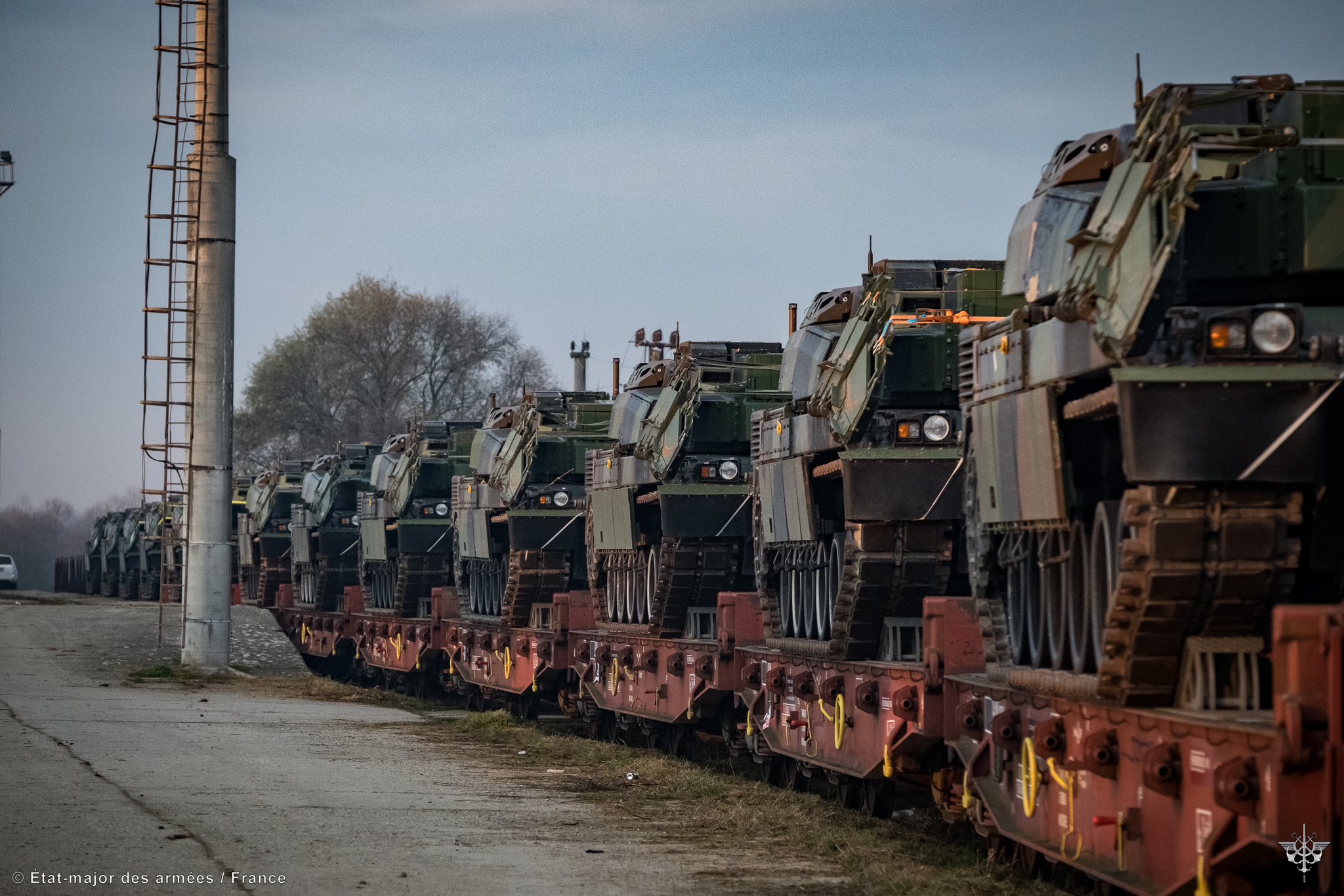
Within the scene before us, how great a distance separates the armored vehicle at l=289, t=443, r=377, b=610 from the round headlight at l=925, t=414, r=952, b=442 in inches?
996

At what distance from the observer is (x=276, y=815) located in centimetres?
1288

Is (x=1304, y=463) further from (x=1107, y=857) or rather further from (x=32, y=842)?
(x=32, y=842)

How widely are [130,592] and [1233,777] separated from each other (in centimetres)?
6175

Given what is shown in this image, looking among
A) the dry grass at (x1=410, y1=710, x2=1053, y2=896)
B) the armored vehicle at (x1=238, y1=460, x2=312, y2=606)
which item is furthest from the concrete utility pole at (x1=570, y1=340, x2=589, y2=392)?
the dry grass at (x1=410, y1=710, x2=1053, y2=896)

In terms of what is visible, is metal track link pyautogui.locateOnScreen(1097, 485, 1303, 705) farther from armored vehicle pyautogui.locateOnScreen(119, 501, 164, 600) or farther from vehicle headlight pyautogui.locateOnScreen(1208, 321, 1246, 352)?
armored vehicle pyautogui.locateOnScreen(119, 501, 164, 600)

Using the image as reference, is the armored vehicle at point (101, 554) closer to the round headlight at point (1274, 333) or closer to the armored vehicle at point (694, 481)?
the armored vehicle at point (694, 481)

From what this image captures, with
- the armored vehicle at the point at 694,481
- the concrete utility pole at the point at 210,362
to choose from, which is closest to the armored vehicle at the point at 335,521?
the concrete utility pole at the point at 210,362

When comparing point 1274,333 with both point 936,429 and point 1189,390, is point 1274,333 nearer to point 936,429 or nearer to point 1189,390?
point 1189,390

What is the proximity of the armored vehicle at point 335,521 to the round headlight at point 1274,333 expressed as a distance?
104 ft

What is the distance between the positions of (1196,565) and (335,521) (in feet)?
108

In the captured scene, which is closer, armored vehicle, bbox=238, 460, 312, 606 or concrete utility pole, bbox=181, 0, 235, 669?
concrete utility pole, bbox=181, 0, 235, 669

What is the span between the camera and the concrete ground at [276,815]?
405 inches

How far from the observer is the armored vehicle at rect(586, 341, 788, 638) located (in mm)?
20719

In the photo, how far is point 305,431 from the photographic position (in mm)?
74312
